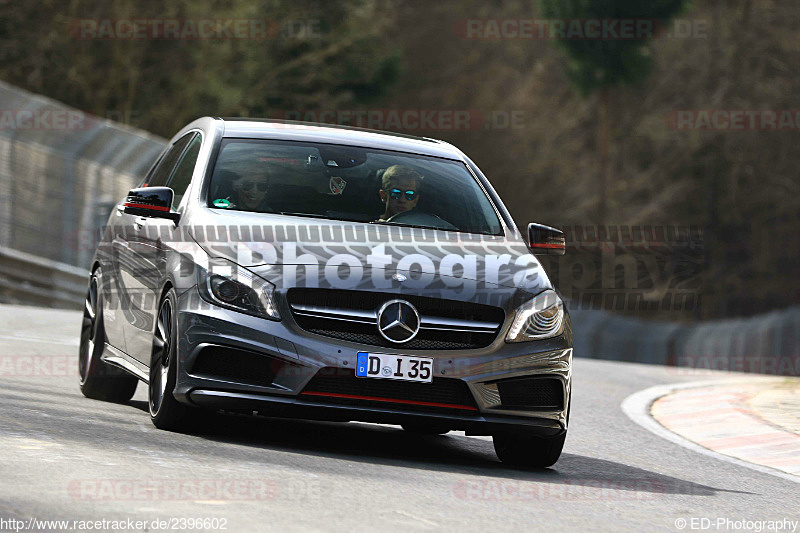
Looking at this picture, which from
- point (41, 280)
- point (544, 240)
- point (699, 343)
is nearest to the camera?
point (544, 240)

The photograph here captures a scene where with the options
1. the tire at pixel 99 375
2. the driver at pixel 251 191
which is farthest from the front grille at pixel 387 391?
the tire at pixel 99 375

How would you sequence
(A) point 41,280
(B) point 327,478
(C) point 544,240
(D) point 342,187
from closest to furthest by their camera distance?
(B) point 327,478 → (D) point 342,187 → (C) point 544,240 → (A) point 41,280

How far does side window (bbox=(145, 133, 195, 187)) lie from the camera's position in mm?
9312

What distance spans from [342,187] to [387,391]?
4.95 ft

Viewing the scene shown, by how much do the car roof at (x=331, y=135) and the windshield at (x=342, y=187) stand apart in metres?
0.08

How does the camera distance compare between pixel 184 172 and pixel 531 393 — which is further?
pixel 184 172

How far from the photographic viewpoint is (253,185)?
327 inches

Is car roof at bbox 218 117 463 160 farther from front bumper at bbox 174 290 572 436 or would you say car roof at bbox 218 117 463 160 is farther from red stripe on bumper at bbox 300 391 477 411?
red stripe on bumper at bbox 300 391 477 411

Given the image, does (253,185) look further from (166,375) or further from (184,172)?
(166,375)

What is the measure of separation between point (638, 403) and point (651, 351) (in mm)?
12178

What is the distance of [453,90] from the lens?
57.2 m

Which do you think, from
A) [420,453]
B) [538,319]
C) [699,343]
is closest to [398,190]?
[538,319]

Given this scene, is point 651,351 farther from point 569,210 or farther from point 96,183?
point 569,210

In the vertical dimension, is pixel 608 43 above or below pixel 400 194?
below
